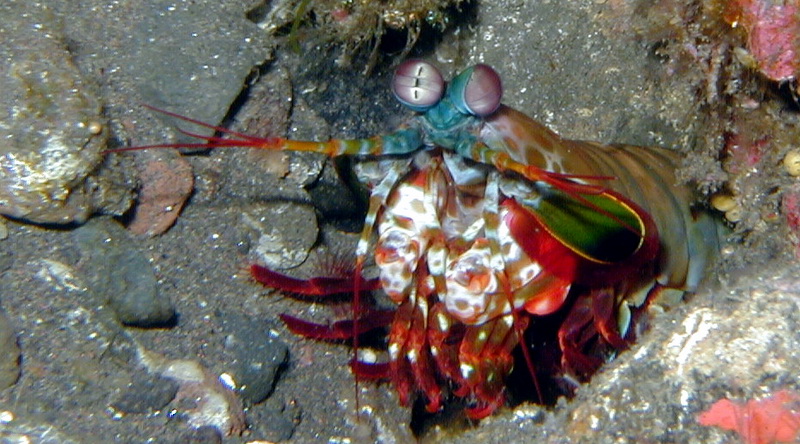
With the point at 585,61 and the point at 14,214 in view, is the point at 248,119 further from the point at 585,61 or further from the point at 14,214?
the point at 585,61

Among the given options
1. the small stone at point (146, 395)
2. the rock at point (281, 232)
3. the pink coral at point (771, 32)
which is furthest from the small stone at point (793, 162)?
the small stone at point (146, 395)

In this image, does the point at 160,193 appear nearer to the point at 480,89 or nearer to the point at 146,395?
the point at 146,395

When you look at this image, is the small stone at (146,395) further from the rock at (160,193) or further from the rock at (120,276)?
the rock at (160,193)

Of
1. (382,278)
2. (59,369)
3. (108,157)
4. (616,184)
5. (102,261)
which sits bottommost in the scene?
(59,369)

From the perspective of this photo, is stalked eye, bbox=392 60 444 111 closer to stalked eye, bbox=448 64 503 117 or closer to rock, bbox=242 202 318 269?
stalked eye, bbox=448 64 503 117

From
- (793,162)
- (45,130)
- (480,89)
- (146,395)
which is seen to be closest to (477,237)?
(480,89)

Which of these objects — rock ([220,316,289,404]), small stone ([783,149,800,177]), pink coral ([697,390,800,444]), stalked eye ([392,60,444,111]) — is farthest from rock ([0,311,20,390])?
small stone ([783,149,800,177])

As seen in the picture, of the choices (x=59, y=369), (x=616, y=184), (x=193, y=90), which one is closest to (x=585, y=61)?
(x=616, y=184)
